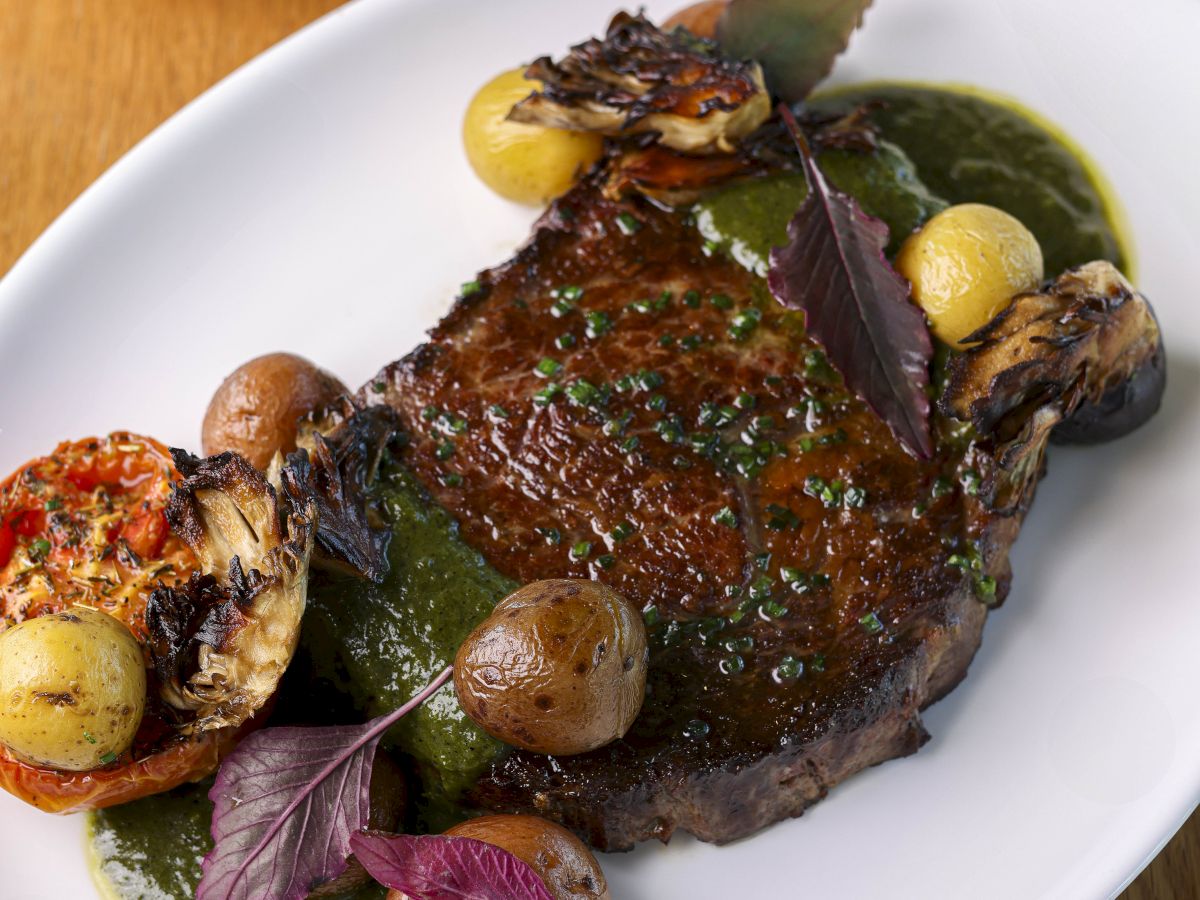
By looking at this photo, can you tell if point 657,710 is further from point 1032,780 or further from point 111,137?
point 111,137

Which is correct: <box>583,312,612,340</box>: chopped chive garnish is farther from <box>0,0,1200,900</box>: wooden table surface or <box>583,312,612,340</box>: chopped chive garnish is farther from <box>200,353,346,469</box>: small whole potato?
<box>0,0,1200,900</box>: wooden table surface

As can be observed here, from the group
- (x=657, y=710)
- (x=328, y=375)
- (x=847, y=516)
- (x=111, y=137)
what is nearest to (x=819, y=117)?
(x=847, y=516)

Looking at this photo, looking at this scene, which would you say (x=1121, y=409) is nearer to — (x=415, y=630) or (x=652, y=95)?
(x=652, y=95)

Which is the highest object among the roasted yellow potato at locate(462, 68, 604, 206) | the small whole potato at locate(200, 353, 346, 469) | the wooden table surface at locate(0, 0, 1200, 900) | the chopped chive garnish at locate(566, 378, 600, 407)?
the wooden table surface at locate(0, 0, 1200, 900)

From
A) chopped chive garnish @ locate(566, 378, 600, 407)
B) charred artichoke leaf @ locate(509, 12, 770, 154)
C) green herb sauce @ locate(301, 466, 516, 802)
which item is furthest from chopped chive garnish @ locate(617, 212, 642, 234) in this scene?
green herb sauce @ locate(301, 466, 516, 802)

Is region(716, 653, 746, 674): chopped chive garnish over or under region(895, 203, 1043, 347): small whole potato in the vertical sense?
under

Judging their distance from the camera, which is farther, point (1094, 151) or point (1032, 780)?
point (1094, 151)
